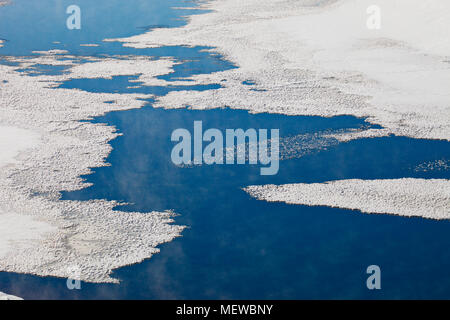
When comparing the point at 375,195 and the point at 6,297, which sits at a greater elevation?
→ the point at 375,195

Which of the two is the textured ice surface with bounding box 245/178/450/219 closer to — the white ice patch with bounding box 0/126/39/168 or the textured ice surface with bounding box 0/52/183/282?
the textured ice surface with bounding box 0/52/183/282

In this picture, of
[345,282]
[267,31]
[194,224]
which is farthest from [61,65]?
[345,282]

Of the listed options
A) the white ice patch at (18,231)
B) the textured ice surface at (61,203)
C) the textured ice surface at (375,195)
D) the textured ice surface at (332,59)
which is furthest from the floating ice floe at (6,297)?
the textured ice surface at (332,59)

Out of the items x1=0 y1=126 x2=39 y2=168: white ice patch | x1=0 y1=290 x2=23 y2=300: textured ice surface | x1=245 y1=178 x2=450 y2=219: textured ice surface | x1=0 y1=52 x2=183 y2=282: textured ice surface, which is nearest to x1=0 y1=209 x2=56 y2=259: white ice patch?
x1=0 y1=52 x2=183 y2=282: textured ice surface

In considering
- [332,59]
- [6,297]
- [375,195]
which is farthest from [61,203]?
[332,59]

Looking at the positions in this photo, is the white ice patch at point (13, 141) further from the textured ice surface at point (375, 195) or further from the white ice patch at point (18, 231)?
the textured ice surface at point (375, 195)

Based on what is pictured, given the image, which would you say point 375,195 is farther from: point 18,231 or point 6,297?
point 6,297
